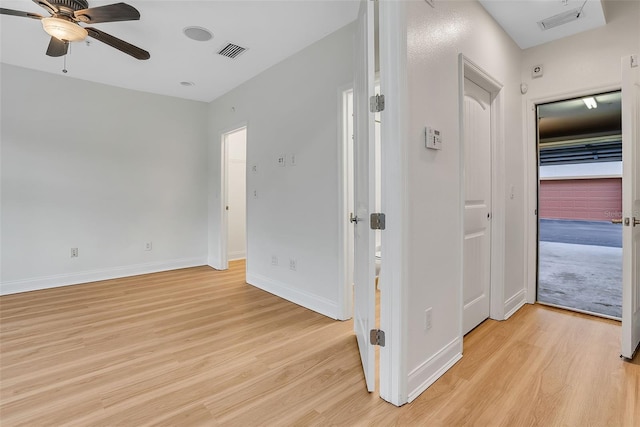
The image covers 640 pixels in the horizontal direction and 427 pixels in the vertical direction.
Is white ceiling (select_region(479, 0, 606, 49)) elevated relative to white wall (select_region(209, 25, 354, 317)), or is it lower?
elevated

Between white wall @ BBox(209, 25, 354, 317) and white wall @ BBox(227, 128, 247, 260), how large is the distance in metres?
1.40

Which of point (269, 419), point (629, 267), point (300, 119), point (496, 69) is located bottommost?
point (269, 419)

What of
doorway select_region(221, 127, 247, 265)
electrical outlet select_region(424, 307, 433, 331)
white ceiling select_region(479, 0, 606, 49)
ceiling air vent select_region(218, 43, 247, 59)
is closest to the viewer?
electrical outlet select_region(424, 307, 433, 331)

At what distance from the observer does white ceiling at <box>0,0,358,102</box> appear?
2410mm

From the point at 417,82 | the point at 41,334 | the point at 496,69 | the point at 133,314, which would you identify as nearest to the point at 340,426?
the point at 417,82

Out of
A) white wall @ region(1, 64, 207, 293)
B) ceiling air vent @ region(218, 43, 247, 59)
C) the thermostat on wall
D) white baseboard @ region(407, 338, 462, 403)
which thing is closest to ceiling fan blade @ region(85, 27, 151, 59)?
ceiling air vent @ region(218, 43, 247, 59)

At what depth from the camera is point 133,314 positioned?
2.85 meters

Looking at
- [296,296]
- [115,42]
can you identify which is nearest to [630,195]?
[296,296]

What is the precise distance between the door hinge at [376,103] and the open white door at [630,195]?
→ 1.64 m

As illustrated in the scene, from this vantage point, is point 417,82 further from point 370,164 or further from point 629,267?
point 629,267

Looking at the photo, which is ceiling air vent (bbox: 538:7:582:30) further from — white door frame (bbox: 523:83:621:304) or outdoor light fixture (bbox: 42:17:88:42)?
outdoor light fixture (bbox: 42:17:88:42)

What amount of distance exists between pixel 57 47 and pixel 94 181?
1.96m

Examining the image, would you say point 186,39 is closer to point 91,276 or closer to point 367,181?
point 367,181

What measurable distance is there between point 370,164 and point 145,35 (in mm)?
2652
